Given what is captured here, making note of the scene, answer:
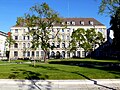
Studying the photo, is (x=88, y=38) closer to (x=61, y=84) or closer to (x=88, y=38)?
(x=88, y=38)

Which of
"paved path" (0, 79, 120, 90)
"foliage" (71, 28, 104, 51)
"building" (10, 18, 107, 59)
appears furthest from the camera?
"building" (10, 18, 107, 59)

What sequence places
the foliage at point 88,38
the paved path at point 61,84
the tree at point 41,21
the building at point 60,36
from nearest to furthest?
the paved path at point 61,84, the tree at point 41,21, the foliage at point 88,38, the building at point 60,36

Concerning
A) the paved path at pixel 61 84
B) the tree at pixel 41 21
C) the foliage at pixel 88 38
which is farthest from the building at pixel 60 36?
the paved path at pixel 61 84

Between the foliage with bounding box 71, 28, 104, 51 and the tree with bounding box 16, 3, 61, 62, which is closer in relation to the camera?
the tree with bounding box 16, 3, 61, 62

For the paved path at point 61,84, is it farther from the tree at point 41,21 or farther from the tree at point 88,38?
the tree at point 88,38

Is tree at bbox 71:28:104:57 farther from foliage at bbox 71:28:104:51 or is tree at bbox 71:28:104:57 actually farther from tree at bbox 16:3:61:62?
tree at bbox 16:3:61:62

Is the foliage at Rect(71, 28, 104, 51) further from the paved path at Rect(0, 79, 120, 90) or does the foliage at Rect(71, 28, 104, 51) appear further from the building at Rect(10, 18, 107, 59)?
the paved path at Rect(0, 79, 120, 90)

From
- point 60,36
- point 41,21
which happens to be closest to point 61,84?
point 41,21

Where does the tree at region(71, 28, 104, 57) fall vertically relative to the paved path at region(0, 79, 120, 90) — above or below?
above

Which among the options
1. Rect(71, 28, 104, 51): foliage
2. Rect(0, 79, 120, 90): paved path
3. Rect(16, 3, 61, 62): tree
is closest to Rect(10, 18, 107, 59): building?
Rect(71, 28, 104, 51): foliage

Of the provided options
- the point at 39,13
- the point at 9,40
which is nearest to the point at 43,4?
the point at 39,13

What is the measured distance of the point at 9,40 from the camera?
6512cm

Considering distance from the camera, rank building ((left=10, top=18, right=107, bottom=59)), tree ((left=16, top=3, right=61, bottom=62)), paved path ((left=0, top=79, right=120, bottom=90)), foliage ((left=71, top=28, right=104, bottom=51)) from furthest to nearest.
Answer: building ((left=10, top=18, right=107, bottom=59)) → foliage ((left=71, top=28, right=104, bottom=51)) → tree ((left=16, top=3, right=61, bottom=62)) → paved path ((left=0, top=79, right=120, bottom=90))

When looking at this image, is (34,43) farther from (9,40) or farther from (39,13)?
(9,40)
